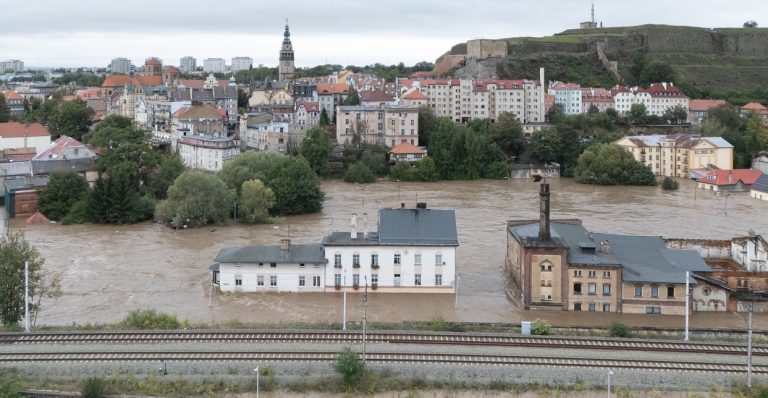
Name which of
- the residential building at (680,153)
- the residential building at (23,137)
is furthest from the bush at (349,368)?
the residential building at (23,137)

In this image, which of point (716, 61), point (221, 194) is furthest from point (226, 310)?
point (716, 61)

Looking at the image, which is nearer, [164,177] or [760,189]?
[164,177]

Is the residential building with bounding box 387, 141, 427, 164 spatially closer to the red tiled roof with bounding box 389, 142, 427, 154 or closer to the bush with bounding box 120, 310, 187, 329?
the red tiled roof with bounding box 389, 142, 427, 154

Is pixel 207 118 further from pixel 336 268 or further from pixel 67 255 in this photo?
pixel 336 268

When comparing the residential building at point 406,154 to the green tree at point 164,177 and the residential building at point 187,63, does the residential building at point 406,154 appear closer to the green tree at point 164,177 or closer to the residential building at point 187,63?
the green tree at point 164,177

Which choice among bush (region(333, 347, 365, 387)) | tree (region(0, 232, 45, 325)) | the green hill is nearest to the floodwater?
tree (region(0, 232, 45, 325))

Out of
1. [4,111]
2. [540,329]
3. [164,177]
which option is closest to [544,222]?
[540,329]

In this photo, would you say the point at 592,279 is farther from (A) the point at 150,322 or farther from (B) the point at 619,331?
(A) the point at 150,322
